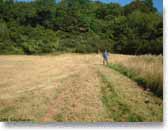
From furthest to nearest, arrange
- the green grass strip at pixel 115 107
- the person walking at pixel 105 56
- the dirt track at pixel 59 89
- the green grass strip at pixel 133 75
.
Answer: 1. the person walking at pixel 105 56
2. the green grass strip at pixel 133 75
3. the dirt track at pixel 59 89
4. the green grass strip at pixel 115 107

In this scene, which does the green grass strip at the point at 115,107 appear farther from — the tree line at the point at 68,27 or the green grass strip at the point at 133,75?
the tree line at the point at 68,27

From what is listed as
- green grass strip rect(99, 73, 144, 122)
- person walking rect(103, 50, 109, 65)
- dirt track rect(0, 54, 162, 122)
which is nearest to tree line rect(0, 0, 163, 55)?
person walking rect(103, 50, 109, 65)

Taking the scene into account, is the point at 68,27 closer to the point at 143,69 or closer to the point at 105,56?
the point at 105,56

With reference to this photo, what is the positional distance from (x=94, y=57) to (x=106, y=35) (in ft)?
1.27

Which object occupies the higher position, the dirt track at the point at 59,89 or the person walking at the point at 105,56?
the person walking at the point at 105,56

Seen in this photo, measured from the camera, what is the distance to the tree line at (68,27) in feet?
23.5

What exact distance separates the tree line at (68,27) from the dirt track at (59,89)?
178 millimetres

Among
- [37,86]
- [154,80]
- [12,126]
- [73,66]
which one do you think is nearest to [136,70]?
[154,80]

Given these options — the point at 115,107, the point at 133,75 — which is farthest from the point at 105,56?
the point at 115,107

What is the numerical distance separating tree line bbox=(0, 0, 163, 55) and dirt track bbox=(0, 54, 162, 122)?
7.0 inches

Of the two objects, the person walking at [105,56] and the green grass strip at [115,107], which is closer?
the green grass strip at [115,107]

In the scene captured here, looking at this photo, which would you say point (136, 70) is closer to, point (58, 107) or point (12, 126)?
point (58, 107)

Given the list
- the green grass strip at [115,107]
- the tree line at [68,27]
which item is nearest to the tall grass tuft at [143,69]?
the tree line at [68,27]

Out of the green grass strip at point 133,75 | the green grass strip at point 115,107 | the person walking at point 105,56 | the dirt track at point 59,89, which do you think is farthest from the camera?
the person walking at point 105,56
